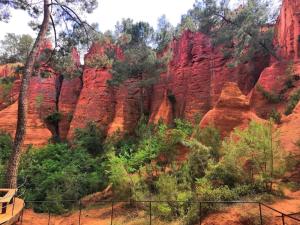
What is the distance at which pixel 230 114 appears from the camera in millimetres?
20797

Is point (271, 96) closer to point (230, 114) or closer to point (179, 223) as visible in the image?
point (230, 114)

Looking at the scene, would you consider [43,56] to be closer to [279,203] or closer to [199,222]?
[199,222]

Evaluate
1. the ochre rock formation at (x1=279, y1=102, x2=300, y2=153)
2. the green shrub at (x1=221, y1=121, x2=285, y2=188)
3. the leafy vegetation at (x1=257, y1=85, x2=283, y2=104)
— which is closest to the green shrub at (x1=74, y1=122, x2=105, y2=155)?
the leafy vegetation at (x1=257, y1=85, x2=283, y2=104)

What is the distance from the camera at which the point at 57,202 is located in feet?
62.0

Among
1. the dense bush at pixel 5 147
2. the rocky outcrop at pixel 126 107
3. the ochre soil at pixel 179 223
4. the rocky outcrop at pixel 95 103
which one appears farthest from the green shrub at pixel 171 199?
the rocky outcrop at pixel 95 103

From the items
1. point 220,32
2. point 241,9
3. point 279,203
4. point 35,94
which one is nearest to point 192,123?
point 220,32

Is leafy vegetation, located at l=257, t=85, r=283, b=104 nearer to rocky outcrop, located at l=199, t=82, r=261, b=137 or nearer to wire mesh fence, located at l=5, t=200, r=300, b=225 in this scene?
rocky outcrop, located at l=199, t=82, r=261, b=137

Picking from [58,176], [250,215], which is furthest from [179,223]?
[58,176]

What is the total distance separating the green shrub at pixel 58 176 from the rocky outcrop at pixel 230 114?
8198 mm

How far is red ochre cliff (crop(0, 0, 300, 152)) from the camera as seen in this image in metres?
25.9

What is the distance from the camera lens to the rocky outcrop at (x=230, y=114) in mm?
20453

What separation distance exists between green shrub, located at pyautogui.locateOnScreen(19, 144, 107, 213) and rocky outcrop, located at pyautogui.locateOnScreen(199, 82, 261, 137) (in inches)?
323

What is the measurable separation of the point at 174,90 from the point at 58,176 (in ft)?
50.9

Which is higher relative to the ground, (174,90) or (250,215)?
(174,90)
